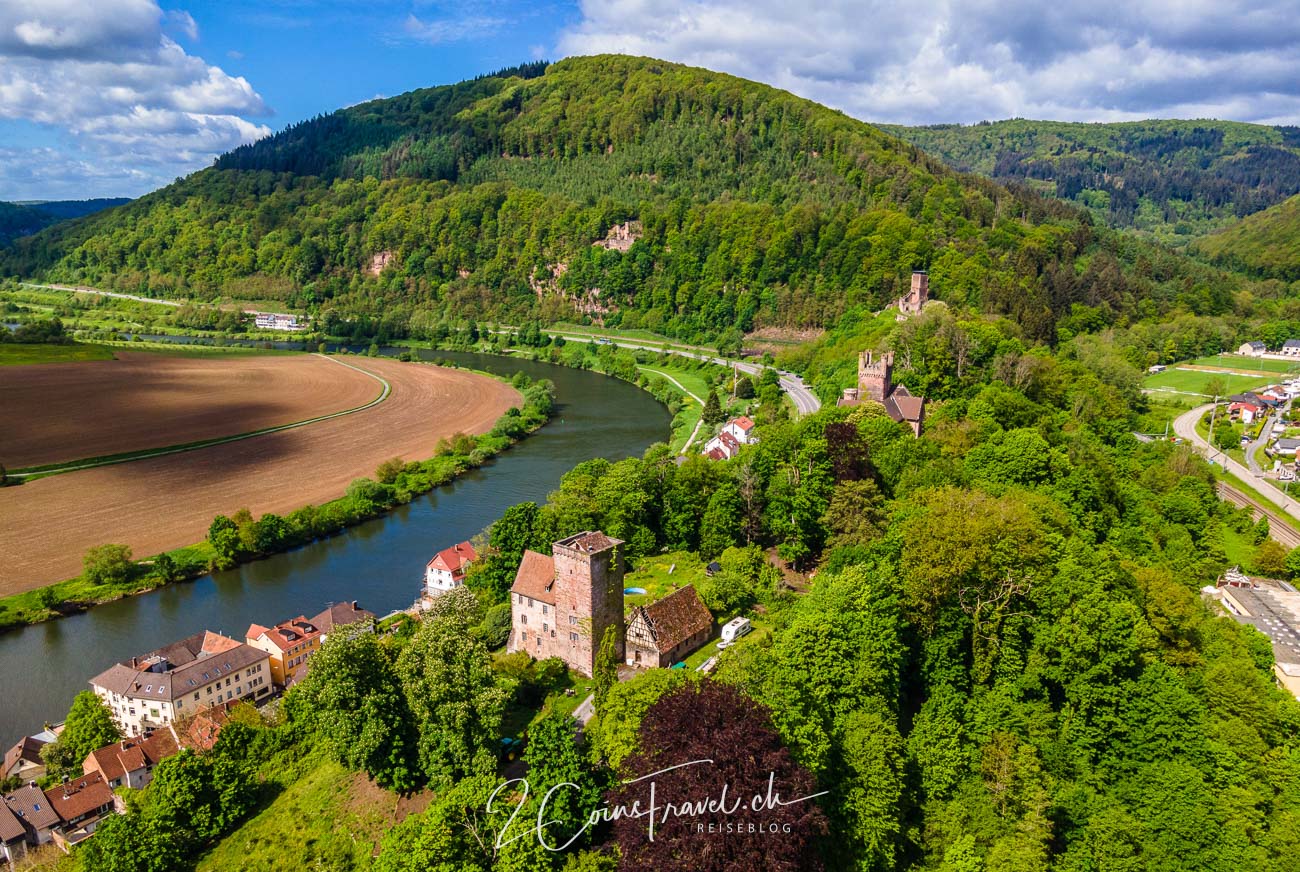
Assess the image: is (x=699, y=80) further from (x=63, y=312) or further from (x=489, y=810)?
(x=489, y=810)

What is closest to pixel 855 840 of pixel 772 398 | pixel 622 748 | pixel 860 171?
pixel 622 748

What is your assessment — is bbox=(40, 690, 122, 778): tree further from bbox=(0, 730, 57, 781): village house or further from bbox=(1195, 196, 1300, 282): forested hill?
bbox=(1195, 196, 1300, 282): forested hill

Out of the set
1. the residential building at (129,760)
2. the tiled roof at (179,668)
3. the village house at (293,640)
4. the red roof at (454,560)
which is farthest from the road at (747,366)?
the residential building at (129,760)

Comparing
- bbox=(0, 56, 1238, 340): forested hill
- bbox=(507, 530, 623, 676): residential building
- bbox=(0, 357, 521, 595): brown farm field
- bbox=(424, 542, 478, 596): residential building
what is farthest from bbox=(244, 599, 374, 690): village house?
bbox=(0, 56, 1238, 340): forested hill

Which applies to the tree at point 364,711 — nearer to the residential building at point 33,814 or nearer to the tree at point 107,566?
the residential building at point 33,814

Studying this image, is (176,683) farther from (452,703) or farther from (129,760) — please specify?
(452,703)

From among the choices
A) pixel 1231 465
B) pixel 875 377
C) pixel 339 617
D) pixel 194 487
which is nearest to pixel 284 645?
pixel 339 617
